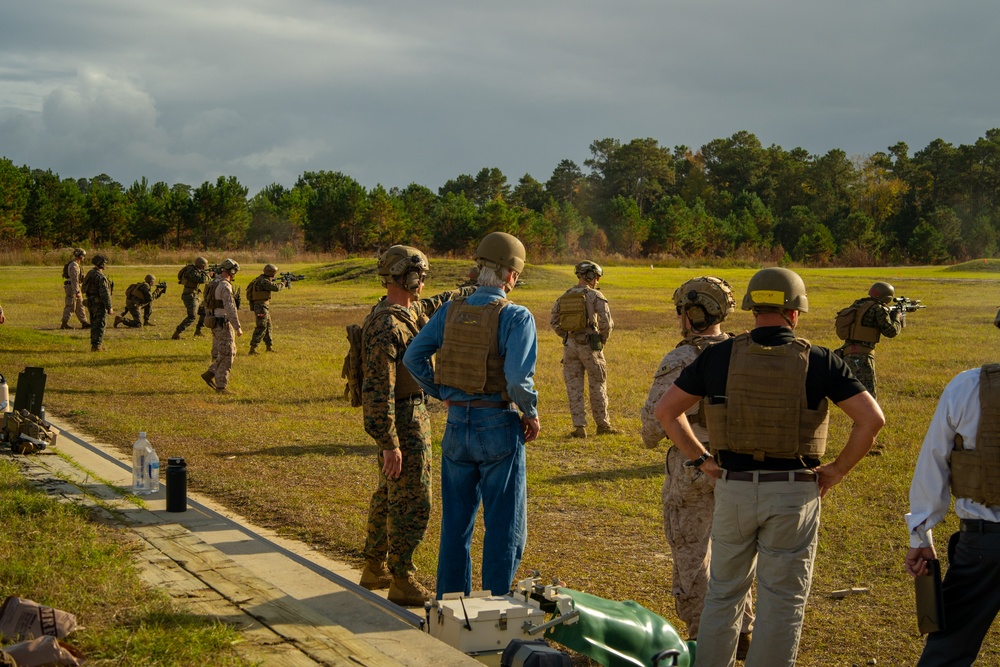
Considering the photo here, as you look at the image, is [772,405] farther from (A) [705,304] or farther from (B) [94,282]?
(B) [94,282]

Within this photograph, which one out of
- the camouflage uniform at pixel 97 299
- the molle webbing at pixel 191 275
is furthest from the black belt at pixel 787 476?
the molle webbing at pixel 191 275

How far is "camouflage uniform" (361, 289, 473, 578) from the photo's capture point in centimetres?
596

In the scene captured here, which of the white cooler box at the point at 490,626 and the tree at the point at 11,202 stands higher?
the tree at the point at 11,202

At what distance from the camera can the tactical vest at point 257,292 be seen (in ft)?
65.6

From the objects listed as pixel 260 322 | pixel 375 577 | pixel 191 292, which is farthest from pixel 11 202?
pixel 375 577

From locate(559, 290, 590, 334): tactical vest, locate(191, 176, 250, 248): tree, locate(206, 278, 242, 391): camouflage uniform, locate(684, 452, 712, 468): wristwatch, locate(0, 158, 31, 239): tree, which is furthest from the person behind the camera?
locate(191, 176, 250, 248): tree

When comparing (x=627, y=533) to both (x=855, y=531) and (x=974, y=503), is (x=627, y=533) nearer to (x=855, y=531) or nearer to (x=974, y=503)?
(x=855, y=531)

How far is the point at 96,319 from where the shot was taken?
67.2ft

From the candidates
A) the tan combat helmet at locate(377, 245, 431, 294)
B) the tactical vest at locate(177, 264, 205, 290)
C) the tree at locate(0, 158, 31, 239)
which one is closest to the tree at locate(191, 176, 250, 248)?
the tree at locate(0, 158, 31, 239)

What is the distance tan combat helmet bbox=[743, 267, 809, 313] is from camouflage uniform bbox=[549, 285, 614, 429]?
724cm

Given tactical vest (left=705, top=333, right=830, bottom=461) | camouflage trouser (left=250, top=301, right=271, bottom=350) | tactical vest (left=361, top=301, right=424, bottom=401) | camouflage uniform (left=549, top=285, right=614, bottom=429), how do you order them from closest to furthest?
tactical vest (left=705, top=333, right=830, bottom=461) < tactical vest (left=361, top=301, right=424, bottom=401) < camouflage uniform (left=549, top=285, right=614, bottom=429) < camouflage trouser (left=250, top=301, right=271, bottom=350)

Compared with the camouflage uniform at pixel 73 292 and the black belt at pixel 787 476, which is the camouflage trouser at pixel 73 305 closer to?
the camouflage uniform at pixel 73 292

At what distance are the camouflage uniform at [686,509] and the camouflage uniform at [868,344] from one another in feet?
20.4

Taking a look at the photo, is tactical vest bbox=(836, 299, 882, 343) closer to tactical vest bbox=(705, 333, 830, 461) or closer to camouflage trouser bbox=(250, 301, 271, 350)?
tactical vest bbox=(705, 333, 830, 461)
